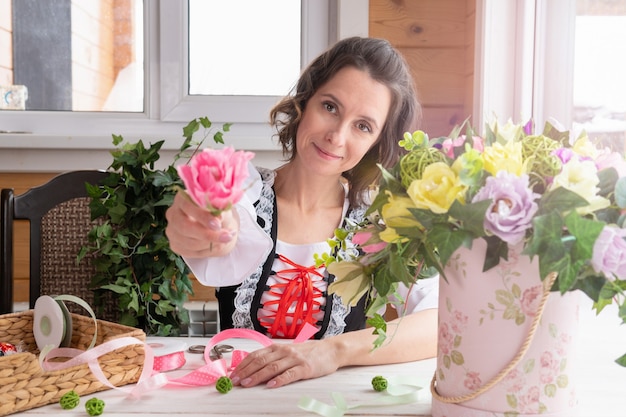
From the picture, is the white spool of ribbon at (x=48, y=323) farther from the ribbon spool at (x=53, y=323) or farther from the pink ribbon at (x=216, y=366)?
the pink ribbon at (x=216, y=366)

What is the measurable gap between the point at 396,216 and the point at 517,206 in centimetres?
13

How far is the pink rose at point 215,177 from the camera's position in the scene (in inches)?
27.5

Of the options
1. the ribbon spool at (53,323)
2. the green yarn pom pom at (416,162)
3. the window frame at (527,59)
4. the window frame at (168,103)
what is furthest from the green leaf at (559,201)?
the window frame at (168,103)

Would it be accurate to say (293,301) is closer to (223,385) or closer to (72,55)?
(223,385)

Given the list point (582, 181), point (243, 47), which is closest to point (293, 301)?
point (582, 181)

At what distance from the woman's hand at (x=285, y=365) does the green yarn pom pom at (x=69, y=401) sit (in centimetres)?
22

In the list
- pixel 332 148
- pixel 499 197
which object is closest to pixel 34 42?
pixel 332 148

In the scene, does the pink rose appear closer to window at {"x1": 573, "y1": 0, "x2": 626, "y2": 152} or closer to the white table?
the white table

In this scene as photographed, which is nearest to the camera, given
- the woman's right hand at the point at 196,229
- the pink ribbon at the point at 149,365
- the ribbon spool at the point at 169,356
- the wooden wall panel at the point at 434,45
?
the woman's right hand at the point at 196,229

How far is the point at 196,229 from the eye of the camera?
87 cm

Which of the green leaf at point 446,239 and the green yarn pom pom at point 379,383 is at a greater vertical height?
the green leaf at point 446,239

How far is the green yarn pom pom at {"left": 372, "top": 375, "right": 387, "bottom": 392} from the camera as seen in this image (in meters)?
0.99

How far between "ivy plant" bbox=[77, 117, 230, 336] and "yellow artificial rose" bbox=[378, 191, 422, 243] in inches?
31.1

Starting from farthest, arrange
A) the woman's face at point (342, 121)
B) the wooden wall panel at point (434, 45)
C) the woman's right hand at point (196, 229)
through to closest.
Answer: the wooden wall panel at point (434, 45) → the woman's face at point (342, 121) → the woman's right hand at point (196, 229)
